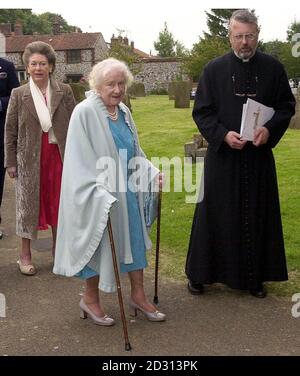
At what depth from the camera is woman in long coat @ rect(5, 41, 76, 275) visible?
193 inches

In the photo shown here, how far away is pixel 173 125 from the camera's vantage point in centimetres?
1716

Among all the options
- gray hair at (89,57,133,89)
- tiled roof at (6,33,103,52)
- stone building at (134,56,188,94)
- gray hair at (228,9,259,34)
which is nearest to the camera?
gray hair at (89,57,133,89)

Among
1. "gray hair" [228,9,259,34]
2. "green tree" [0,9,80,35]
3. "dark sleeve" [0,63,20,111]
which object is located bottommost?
"dark sleeve" [0,63,20,111]

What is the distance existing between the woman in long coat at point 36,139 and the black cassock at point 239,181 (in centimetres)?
136

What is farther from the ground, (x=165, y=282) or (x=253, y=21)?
(x=253, y=21)

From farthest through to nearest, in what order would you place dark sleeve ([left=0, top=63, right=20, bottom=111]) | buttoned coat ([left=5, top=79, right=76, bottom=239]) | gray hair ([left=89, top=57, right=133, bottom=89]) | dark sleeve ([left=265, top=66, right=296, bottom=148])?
dark sleeve ([left=0, top=63, right=20, bottom=111]) < buttoned coat ([left=5, top=79, right=76, bottom=239]) < dark sleeve ([left=265, top=66, right=296, bottom=148]) < gray hair ([left=89, top=57, right=133, bottom=89])

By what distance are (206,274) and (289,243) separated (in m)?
1.66

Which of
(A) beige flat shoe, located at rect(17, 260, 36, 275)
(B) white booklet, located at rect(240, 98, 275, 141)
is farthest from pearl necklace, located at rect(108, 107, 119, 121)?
(A) beige flat shoe, located at rect(17, 260, 36, 275)

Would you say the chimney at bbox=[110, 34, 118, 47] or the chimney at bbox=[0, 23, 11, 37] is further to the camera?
the chimney at bbox=[0, 23, 11, 37]

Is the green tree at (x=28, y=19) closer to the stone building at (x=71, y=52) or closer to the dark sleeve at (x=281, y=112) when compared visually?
the stone building at (x=71, y=52)

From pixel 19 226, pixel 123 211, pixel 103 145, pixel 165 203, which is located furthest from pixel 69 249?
pixel 165 203

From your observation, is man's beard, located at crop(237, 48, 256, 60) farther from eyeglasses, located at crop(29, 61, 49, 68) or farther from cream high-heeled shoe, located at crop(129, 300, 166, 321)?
cream high-heeled shoe, located at crop(129, 300, 166, 321)

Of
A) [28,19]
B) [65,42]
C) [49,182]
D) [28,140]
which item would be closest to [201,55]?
[65,42]

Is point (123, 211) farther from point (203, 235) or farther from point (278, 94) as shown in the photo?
point (278, 94)
